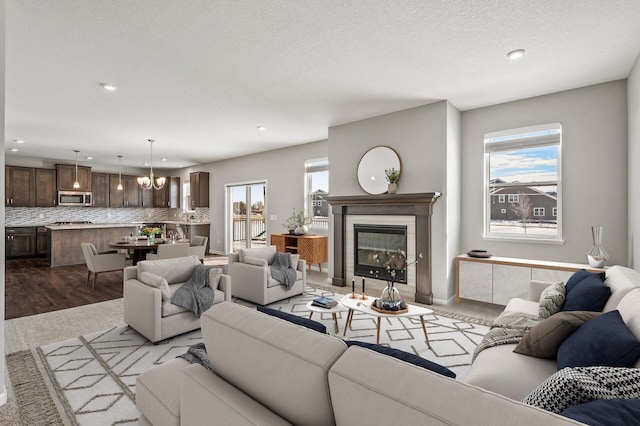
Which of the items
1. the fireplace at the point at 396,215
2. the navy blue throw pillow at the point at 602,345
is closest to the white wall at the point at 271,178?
the fireplace at the point at 396,215

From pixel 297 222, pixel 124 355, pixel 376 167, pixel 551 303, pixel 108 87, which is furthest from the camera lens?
pixel 297 222

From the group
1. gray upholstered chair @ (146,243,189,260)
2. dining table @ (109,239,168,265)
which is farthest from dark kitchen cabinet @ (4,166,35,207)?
gray upholstered chair @ (146,243,189,260)

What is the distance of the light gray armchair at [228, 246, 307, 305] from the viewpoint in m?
4.10

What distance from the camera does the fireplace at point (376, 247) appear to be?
186 inches

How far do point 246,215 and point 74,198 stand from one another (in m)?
4.97

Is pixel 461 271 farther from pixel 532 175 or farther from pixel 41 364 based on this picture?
pixel 41 364

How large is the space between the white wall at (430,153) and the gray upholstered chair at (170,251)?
3601 mm

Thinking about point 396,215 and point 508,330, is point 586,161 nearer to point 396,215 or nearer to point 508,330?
point 396,215

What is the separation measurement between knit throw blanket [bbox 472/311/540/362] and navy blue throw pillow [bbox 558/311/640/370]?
0.40 metres

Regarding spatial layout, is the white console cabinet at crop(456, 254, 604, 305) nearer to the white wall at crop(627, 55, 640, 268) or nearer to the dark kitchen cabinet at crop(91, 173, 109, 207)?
the white wall at crop(627, 55, 640, 268)

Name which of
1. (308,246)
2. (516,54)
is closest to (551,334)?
(516,54)

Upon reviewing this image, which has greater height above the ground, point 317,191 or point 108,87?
point 108,87

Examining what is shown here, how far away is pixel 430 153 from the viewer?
4414 mm

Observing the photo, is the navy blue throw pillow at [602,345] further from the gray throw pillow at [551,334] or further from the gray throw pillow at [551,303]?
the gray throw pillow at [551,303]
